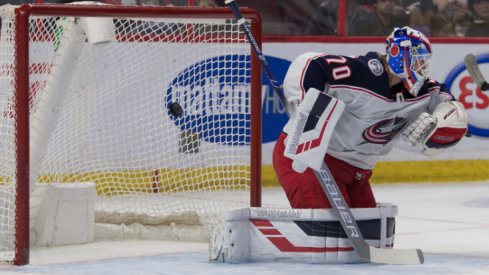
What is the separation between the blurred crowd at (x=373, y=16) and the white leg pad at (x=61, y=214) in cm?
239

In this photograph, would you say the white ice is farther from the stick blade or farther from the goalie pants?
the goalie pants

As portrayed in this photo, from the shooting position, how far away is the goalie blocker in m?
4.91

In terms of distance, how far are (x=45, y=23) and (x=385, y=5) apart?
3098mm

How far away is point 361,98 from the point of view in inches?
196

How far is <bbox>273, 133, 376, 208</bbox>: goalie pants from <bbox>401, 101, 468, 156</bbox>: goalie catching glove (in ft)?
0.86

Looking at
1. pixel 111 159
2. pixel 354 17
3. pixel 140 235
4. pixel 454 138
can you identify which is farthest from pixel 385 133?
pixel 354 17

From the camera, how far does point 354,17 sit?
8.20 meters

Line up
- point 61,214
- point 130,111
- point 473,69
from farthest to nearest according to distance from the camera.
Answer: point 473,69 < point 130,111 < point 61,214

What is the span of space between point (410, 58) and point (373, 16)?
10.9 ft

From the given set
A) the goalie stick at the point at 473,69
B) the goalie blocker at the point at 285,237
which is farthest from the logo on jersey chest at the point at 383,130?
the goalie stick at the point at 473,69

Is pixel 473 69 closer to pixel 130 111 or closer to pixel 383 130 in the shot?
pixel 130 111

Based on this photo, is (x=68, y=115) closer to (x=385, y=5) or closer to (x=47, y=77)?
(x=47, y=77)

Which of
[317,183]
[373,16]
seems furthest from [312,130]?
[373,16]

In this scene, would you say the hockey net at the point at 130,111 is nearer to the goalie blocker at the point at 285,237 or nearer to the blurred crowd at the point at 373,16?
the goalie blocker at the point at 285,237
